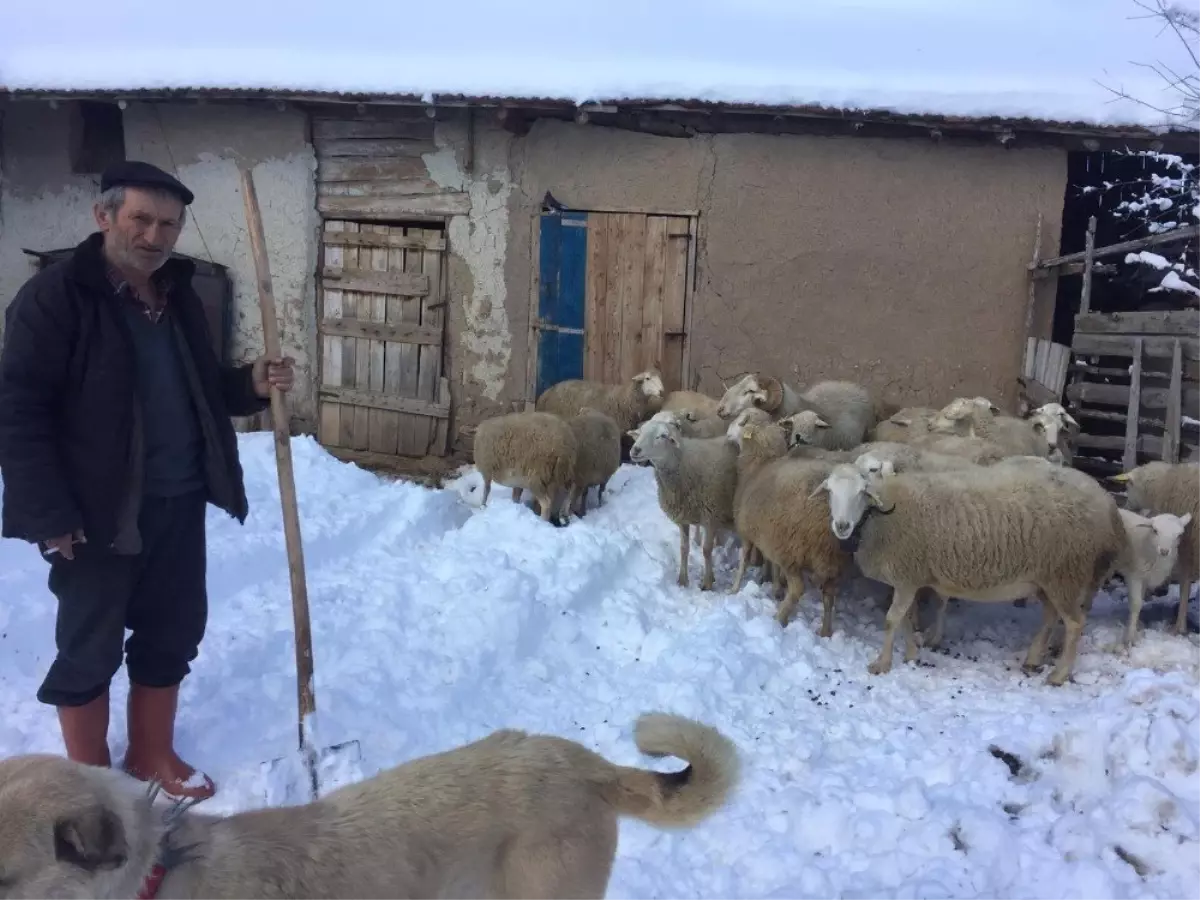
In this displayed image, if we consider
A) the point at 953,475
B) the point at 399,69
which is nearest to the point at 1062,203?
the point at 953,475

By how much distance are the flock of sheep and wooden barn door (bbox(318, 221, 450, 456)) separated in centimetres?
198

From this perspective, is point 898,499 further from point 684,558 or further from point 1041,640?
point 684,558

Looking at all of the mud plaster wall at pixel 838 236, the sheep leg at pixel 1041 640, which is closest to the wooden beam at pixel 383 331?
the mud plaster wall at pixel 838 236

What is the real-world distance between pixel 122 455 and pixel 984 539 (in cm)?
470

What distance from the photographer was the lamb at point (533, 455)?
7836mm

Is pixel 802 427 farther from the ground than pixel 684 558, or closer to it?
farther from the ground

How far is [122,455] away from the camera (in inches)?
124

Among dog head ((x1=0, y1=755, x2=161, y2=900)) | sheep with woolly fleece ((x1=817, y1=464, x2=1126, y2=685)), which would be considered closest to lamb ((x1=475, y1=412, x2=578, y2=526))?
sheep with woolly fleece ((x1=817, y1=464, x2=1126, y2=685))

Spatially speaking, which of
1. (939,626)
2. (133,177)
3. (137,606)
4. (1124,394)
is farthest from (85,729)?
(1124,394)

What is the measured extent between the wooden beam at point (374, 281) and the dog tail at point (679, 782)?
310 inches

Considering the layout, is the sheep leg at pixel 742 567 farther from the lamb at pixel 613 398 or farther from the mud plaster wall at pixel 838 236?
the mud plaster wall at pixel 838 236

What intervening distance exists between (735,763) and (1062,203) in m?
8.19

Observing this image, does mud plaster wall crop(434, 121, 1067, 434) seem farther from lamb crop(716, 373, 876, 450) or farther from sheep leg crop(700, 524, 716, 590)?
sheep leg crop(700, 524, 716, 590)

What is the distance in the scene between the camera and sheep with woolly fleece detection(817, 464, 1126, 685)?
548 centimetres
